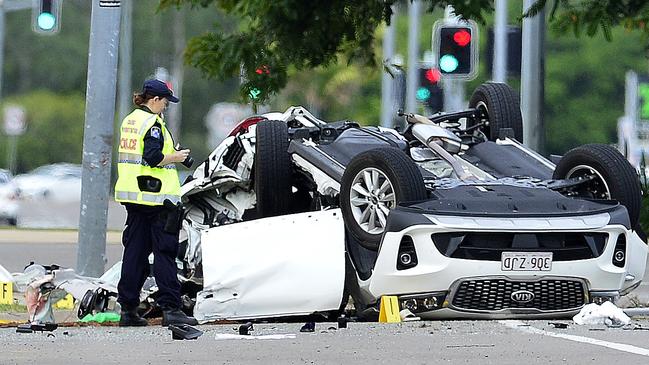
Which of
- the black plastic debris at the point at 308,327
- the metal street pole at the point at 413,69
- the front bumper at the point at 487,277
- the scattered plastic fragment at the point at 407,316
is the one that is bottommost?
the black plastic debris at the point at 308,327

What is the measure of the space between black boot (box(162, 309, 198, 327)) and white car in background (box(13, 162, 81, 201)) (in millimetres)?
35862

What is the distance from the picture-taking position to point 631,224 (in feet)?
35.5

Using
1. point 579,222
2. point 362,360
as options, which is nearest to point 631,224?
point 579,222

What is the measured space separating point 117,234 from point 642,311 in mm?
15025

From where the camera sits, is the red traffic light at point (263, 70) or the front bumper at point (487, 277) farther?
the red traffic light at point (263, 70)

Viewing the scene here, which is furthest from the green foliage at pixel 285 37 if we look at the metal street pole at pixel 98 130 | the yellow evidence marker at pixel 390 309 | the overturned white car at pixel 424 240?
the yellow evidence marker at pixel 390 309

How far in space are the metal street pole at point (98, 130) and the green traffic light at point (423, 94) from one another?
13384mm

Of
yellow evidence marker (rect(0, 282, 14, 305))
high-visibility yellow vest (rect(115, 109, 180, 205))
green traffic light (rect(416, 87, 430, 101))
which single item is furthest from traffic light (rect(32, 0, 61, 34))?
high-visibility yellow vest (rect(115, 109, 180, 205))

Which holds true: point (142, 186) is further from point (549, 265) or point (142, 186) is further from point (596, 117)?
point (596, 117)

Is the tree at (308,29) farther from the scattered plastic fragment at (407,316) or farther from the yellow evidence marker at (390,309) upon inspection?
the scattered plastic fragment at (407,316)

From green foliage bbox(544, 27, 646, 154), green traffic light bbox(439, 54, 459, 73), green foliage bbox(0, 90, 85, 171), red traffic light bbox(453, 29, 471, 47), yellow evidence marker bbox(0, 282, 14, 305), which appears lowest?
yellow evidence marker bbox(0, 282, 14, 305)

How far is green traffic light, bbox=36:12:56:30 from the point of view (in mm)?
21078

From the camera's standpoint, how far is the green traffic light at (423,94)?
25.8 meters

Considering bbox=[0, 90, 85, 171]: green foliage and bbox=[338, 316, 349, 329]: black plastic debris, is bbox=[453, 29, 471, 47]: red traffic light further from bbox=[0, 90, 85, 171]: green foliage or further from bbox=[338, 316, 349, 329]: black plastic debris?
bbox=[0, 90, 85, 171]: green foliage
